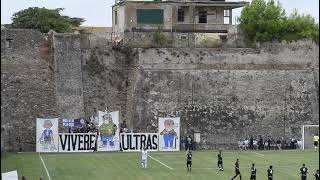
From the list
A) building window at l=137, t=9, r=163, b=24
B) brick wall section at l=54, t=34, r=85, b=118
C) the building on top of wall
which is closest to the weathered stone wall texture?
brick wall section at l=54, t=34, r=85, b=118

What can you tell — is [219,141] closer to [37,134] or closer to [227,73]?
[227,73]

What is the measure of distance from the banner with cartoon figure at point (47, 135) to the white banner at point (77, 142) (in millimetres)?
436

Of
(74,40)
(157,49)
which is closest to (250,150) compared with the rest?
(157,49)

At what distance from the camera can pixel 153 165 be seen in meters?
38.6

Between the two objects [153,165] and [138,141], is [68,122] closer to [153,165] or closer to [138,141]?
[138,141]

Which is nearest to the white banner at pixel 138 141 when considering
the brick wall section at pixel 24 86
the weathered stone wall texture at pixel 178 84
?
the weathered stone wall texture at pixel 178 84

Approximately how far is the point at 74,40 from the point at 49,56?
202 cm

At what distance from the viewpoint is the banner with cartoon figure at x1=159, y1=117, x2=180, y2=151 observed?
47.8m

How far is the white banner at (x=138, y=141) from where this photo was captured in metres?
47.7

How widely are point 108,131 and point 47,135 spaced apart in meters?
3.68

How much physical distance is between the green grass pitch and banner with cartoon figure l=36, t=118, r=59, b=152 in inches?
38.9

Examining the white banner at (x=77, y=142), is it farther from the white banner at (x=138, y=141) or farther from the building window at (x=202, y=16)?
the building window at (x=202, y=16)

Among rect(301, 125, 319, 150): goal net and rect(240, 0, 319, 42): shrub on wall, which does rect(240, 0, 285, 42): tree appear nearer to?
rect(240, 0, 319, 42): shrub on wall

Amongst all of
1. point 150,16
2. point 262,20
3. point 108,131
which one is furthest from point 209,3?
point 108,131
